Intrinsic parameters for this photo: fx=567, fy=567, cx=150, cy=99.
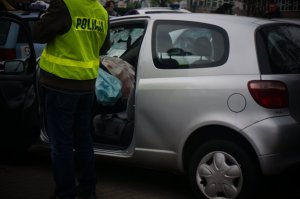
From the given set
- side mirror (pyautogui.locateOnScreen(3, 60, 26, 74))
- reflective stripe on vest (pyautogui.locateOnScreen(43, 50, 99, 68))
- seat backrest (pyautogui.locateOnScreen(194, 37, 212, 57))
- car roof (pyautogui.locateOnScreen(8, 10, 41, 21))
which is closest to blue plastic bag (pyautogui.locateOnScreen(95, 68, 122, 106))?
side mirror (pyautogui.locateOnScreen(3, 60, 26, 74))

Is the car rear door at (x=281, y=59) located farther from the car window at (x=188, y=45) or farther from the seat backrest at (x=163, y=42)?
the seat backrest at (x=163, y=42)

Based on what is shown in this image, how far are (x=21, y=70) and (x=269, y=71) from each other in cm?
216

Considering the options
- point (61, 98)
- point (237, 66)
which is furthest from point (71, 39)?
point (237, 66)

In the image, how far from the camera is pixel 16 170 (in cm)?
566

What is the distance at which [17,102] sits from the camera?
15.6 feet

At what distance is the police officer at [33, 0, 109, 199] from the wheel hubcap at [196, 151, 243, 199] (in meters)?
0.99

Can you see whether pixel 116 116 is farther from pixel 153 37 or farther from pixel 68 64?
pixel 68 64

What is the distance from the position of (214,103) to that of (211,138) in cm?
30

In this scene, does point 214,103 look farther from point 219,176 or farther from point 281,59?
point 281,59

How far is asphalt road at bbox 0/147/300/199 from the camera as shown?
502 cm

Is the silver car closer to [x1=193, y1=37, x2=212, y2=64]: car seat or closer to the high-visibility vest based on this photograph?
[x1=193, y1=37, x2=212, y2=64]: car seat

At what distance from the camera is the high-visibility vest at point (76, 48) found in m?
4.10

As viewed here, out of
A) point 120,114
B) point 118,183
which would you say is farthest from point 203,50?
point 118,183

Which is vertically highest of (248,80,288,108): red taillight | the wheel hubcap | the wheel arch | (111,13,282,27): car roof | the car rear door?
(111,13,282,27): car roof
